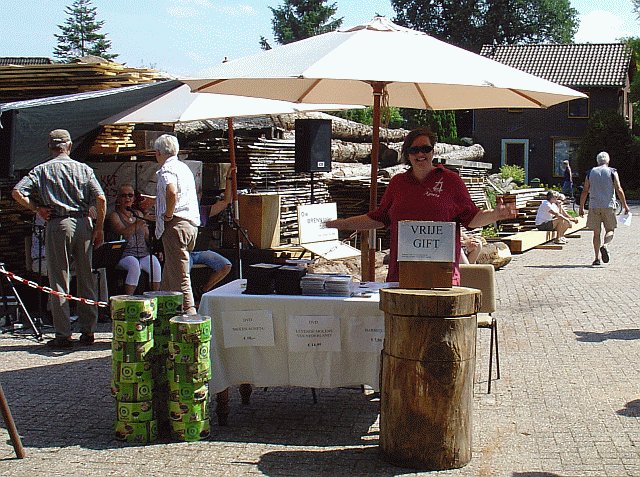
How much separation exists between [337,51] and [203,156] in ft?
23.7

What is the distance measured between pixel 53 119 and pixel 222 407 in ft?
17.5

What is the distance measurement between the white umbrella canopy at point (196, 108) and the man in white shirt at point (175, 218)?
6.07 ft

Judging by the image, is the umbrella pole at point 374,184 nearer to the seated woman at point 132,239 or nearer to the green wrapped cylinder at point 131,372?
the green wrapped cylinder at point 131,372

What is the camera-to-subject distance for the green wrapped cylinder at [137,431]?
5816mm

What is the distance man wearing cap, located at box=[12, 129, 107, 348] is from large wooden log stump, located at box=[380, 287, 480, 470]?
4.39 meters

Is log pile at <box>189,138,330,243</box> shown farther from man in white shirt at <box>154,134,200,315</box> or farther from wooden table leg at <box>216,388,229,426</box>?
wooden table leg at <box>216,388,229,426</box>

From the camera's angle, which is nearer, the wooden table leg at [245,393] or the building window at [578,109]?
the wooden table leg at [245,393]

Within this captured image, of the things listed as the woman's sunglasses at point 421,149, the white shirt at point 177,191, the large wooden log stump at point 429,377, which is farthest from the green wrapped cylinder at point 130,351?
the white shirt at point 177,191

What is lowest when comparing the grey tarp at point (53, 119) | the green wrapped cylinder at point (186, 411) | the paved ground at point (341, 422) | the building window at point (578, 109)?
the paved ground at point (341, 422)

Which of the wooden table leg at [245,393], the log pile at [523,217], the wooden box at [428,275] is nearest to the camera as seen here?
the wooden box at [428,275]

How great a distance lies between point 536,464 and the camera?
5.45 metres

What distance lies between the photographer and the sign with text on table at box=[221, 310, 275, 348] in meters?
6.09

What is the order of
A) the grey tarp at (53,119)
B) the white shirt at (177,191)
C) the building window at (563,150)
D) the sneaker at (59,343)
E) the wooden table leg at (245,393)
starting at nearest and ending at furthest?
the wooden table leg at (245,393), the white shirt at (177,191), the sneaker at (59,343), the grey tarp at (53,119), the building window at (563,150)

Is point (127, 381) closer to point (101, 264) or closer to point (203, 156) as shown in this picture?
point (101, 264)
